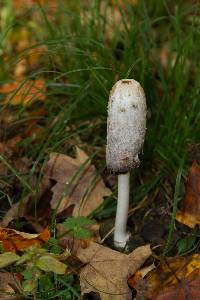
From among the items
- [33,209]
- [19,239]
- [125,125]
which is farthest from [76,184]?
[125,125]

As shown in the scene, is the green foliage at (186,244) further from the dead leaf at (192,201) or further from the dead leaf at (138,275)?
the dead leaf at (138,275)

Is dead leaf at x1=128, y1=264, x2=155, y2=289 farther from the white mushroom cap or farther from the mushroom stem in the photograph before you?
the white mushroom cap

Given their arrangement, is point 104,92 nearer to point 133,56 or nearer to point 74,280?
point 133,56

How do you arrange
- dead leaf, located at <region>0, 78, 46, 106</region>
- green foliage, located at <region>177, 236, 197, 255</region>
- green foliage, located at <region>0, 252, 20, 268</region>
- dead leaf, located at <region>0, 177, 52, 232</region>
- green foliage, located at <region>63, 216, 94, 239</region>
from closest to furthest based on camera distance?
green foliage, located at <region>0, 252, 20, 268</region>, green foliage, located at <region>63, 216, 94, 239</region>, green foliage, located at <region>177, 236, 197, 255</region>, dead leaf, located at <region>0, 177, 52, 232</region>, dead leaf, located at <region>0, 78, 46, 106</region>

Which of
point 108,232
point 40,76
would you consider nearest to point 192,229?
point 108,232

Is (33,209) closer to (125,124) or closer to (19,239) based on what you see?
(19,239)

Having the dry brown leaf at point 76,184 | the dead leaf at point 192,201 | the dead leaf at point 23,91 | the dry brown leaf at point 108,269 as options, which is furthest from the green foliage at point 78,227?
the dead leaf at point 23,91

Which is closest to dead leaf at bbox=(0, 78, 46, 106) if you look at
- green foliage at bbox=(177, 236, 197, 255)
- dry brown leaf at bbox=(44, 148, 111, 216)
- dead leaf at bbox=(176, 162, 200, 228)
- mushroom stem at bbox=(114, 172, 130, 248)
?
dry brown leaf at bbox=(44, 148, 111, 216)
